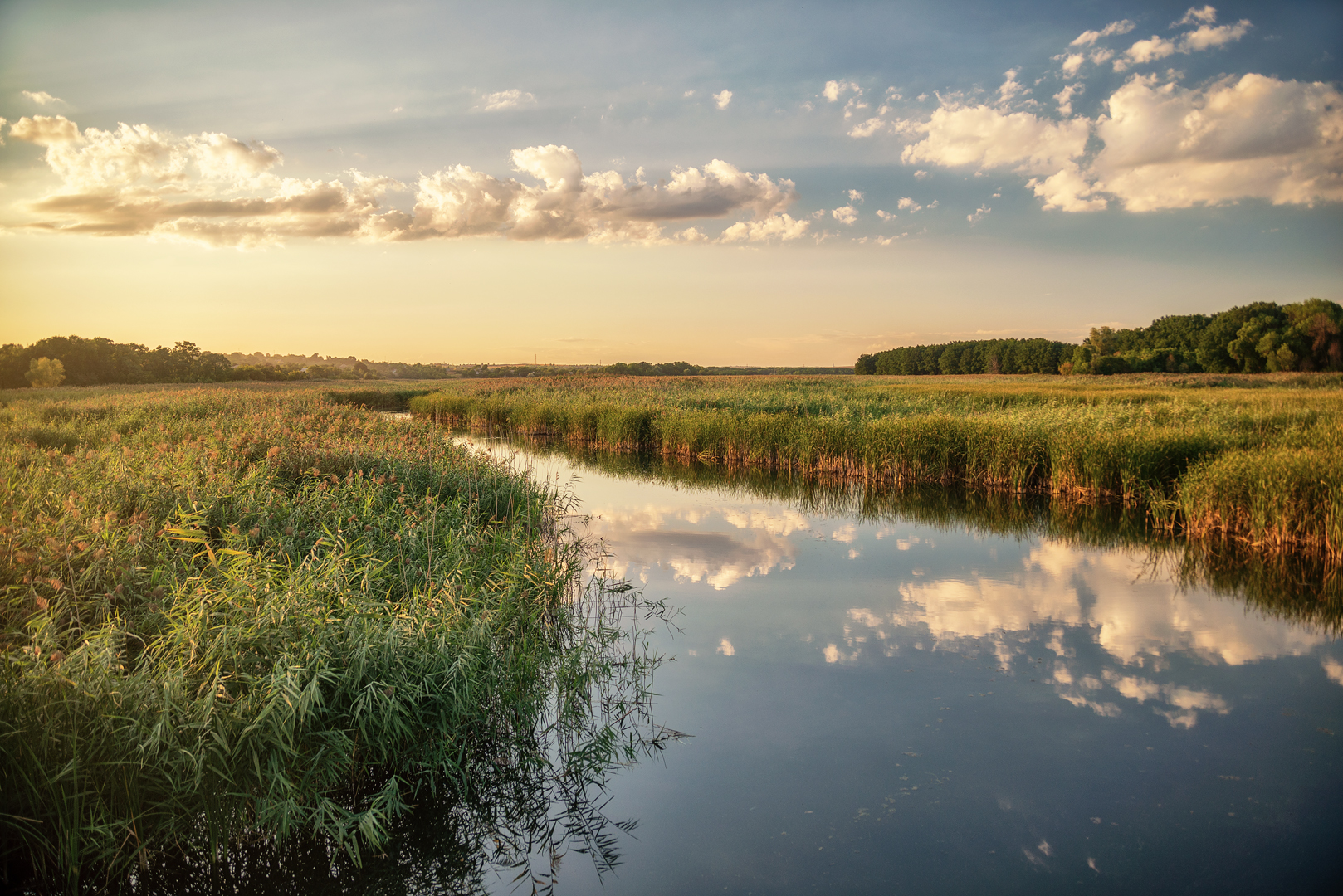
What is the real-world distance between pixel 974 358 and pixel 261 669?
88.4 meters

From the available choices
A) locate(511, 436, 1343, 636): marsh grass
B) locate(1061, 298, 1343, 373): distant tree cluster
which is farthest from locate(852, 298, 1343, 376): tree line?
locate(511, 436, 1343, 636): marsh grass

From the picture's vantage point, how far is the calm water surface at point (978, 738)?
3939 mm

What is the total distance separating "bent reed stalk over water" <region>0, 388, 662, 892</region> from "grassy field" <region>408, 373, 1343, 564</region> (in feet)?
32.9

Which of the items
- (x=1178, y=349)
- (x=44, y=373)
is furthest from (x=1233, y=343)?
(x=44, y=373)

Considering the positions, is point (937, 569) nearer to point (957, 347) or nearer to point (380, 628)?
point (380, 628)

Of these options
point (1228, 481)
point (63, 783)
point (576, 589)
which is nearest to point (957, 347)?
point (1228, 481)

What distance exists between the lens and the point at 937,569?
32.8 feet

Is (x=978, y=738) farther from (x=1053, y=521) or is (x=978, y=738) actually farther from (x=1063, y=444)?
(x=1063, y=444)

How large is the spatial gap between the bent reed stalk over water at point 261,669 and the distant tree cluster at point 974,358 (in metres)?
78.0

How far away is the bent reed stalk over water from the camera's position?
3398 millimetres

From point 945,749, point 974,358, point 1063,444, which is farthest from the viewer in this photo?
point 974,358

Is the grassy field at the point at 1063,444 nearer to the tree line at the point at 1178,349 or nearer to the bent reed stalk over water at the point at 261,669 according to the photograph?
the bent reed stalk over water at the point at 261,669

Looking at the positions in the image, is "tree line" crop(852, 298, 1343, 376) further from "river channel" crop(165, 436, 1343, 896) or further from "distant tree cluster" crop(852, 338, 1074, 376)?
"river channel" crop(165, 436, 1343, 896)

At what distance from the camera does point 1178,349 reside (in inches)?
2420
